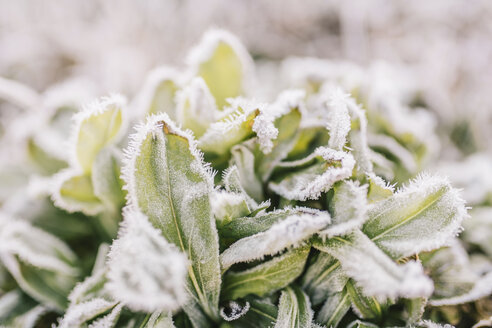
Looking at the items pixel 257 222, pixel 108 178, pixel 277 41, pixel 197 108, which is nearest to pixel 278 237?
pixel 257 222

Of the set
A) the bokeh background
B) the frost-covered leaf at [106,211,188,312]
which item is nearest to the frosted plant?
the frost-covered leaf at [106,211,188,312]

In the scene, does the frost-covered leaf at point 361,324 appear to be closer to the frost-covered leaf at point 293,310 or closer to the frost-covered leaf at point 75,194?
the frost-covered leaf at point 293,310

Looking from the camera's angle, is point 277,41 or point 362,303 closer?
point 362,303

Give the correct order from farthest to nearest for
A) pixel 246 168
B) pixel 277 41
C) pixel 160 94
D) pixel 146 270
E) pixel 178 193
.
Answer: pixel 277 41 < pixel 160 94 < pixel 246 168 < pixel 178 193 < pixel 146 270

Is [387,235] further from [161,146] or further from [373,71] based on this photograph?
[373,71]

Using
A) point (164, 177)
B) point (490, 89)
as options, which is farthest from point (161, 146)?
point (490, 89)

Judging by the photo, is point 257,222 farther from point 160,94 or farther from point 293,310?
point 160,94

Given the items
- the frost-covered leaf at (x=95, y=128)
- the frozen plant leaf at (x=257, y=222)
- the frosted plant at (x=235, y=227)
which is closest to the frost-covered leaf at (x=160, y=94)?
the frosted plant at (x=235, y=227)
